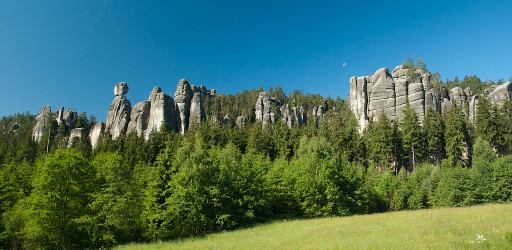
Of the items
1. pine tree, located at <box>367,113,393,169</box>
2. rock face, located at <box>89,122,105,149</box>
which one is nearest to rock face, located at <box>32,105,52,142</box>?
rock face, located at <box>89,122,105,149</box>

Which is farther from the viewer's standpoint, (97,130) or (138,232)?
(97,130)

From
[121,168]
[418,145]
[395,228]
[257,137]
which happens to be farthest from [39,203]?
[418,145]

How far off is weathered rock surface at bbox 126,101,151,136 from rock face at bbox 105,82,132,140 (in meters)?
2.15

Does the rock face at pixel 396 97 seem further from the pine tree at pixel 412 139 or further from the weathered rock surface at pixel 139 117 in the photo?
the weathered rock surface at pixel 139 117

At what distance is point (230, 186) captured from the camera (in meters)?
32.6

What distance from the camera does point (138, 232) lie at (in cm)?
2933

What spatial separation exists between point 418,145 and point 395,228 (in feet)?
152

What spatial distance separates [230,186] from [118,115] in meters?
74.0

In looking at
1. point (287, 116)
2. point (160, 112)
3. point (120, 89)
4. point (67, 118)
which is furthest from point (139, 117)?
point (287, 116)

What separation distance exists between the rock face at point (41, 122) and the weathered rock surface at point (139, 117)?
38973 mm

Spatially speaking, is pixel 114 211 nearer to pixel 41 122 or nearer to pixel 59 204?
pixel 59 204

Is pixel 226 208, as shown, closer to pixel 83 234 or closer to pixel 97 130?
pixel 83 234

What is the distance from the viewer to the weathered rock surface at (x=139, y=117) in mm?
87875

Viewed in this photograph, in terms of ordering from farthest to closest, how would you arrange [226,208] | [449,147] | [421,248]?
[449,147], [226,208], [421,248]
